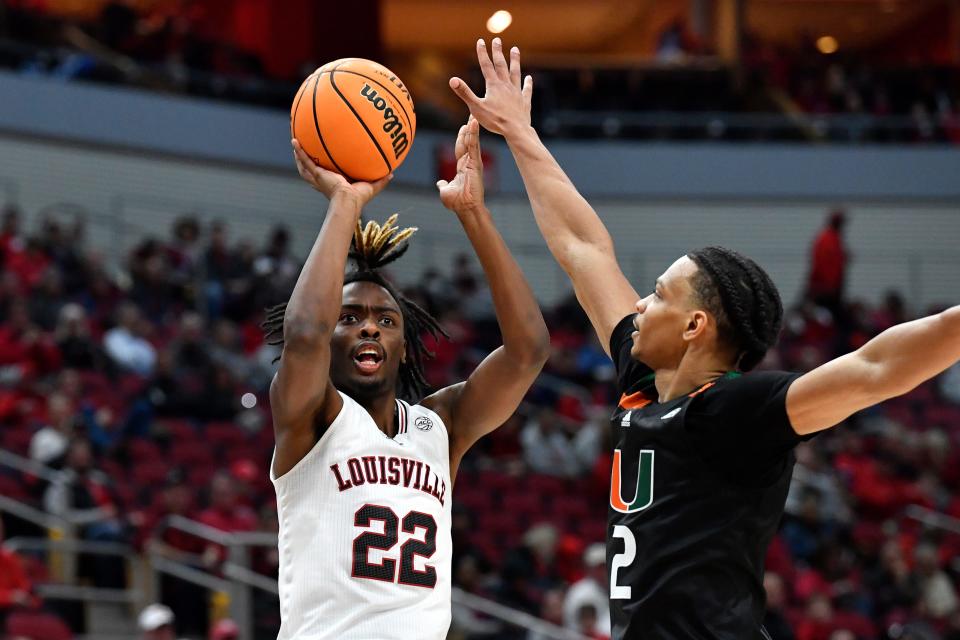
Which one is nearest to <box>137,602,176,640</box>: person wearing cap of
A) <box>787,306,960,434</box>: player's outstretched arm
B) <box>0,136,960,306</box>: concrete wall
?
<box>787,306,960,434</box>: player's outstretched arm

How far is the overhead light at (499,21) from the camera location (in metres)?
27.2

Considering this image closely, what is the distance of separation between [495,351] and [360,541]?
79 cm

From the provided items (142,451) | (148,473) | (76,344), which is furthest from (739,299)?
(76,344)

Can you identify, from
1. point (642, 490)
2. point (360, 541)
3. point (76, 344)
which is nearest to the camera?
point (642, 490)

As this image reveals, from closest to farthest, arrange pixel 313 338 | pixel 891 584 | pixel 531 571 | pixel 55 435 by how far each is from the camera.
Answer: pixel 313 338 → pixel 55 435 → pixel 531 571 → pixel 891 584

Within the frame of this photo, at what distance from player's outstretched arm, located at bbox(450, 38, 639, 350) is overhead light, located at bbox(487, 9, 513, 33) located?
72.6 ft

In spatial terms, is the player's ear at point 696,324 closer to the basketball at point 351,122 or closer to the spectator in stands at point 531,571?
the basketball at point 351,122

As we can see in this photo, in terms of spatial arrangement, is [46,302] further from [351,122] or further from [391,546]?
[391,546]

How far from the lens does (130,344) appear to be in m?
13.7

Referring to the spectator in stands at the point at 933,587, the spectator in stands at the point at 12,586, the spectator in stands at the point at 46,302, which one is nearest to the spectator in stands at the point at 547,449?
the spectator in stands at the point at 933,587

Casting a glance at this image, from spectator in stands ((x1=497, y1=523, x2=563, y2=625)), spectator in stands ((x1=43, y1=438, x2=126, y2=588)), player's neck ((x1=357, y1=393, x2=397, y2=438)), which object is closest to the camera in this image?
player's neck ((x1=357, y1=393, x2=397, y2=438))

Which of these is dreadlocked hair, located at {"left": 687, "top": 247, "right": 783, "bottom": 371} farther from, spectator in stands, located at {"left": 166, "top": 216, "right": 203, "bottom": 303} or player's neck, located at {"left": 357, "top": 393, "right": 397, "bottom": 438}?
spectator in stands, located at {"left": 166, "top": 216, "right": 203, "bottom": 303}

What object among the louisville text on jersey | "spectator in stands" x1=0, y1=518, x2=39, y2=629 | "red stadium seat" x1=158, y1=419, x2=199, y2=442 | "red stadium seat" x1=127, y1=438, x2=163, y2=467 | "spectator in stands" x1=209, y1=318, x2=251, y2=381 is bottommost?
"spectator in stands" x1=0, y1=518, x2=39, y2=629

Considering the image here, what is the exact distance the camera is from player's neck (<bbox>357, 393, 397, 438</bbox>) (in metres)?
4.43
